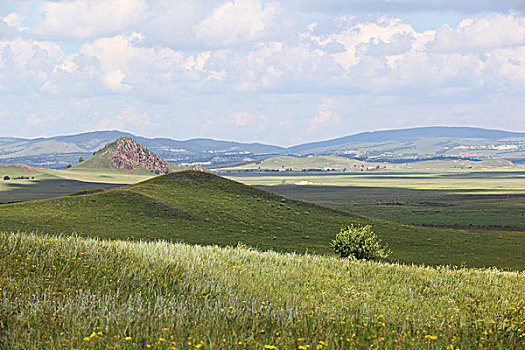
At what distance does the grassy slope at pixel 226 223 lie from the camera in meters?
63.9

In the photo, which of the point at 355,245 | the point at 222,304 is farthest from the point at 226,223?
the point at 222,304

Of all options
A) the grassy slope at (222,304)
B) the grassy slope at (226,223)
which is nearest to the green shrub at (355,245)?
the grassy slope at (226,223)

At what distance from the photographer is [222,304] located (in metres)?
14.7

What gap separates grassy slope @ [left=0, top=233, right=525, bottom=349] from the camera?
11969 mm

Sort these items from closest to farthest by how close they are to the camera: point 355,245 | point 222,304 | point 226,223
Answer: point 222,304 < point 355,245 < point 226,223

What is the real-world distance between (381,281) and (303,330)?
7.99 m

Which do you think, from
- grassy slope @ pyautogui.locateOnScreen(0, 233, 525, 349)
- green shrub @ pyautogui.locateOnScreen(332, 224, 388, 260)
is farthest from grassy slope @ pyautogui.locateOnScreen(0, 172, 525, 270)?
grassy slope @ pyautogui.locateOnScreen(0, 233, 525, 349)

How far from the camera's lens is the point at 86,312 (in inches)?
510

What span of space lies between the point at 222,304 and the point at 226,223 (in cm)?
6399

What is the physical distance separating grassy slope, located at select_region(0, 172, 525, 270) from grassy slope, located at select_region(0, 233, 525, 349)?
41.1 metres

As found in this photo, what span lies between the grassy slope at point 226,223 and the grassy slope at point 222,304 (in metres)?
41.1

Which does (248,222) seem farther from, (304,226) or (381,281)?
(381,281)

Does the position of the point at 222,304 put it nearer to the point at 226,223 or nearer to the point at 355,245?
the point at 355,245

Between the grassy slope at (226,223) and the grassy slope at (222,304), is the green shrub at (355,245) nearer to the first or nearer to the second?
the grassy slope at (226,223)
